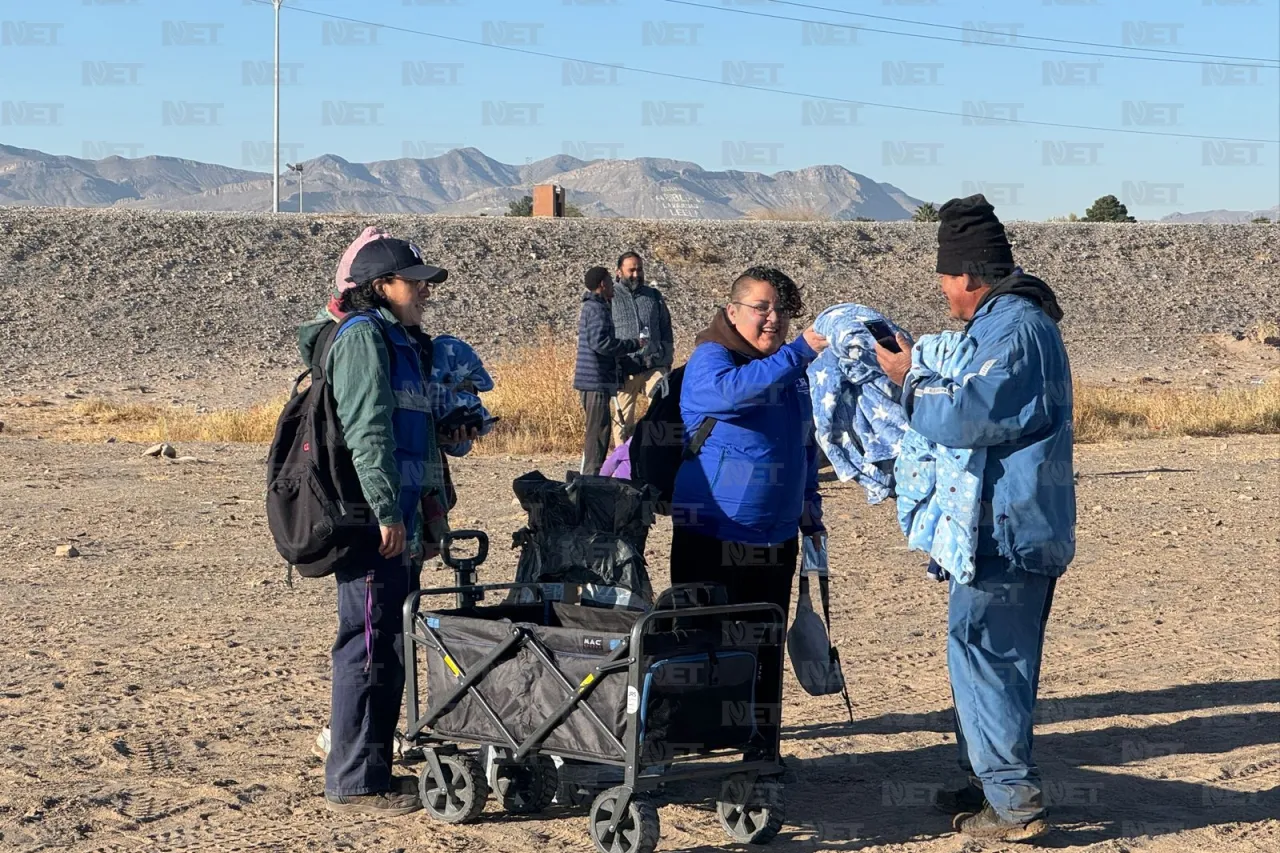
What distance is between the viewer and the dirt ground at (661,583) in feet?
17.9

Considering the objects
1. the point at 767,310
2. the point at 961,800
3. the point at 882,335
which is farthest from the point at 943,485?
the point at 961,800

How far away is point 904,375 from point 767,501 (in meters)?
0.77

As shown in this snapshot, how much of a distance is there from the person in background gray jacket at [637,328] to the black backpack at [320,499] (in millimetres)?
7135

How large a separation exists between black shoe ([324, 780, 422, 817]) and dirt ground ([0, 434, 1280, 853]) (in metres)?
0.06

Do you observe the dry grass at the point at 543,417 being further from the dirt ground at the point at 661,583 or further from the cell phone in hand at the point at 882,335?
the cell phone in hand at the point at 882,335

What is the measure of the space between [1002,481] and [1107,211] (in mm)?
46188

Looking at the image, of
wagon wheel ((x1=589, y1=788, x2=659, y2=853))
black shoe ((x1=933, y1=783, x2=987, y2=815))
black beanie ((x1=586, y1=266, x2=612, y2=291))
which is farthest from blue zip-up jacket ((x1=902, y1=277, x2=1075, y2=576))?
black beanie ((x1=586, y1=266, x2=612, y2=291))

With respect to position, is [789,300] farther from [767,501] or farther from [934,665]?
[934,665]

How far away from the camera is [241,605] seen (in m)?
8.93

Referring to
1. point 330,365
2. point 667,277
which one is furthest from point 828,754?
point 667,277

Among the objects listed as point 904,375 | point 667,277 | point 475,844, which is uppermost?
point 667,277

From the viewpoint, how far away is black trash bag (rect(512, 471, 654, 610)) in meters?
5.62

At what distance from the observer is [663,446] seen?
576 cm

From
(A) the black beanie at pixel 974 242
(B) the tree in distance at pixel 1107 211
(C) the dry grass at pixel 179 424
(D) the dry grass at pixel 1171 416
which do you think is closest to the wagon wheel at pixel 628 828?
(A) the black beanie at pixel 974 242
